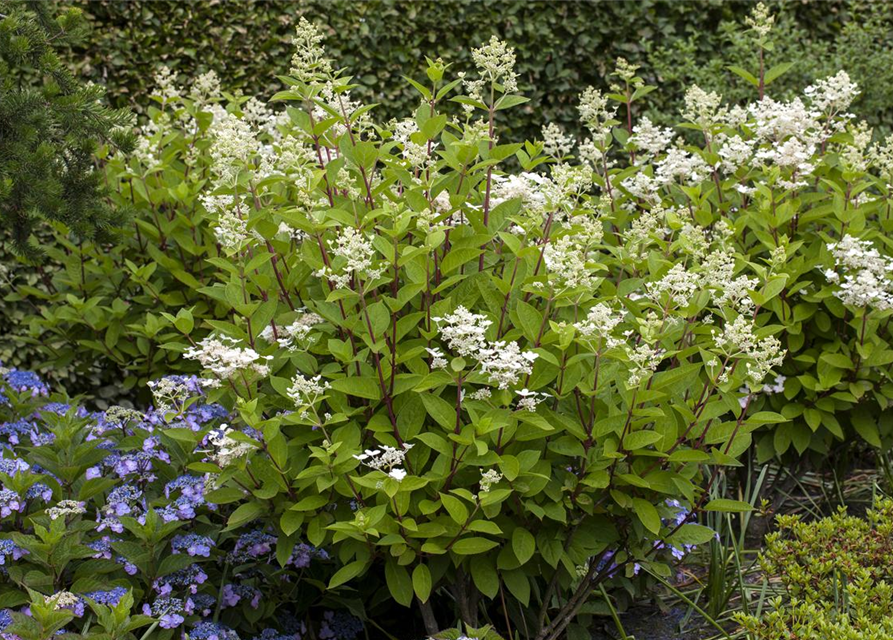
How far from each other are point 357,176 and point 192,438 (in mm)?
928

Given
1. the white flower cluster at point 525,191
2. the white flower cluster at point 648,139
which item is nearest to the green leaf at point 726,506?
the white flower cluster at point 525,191

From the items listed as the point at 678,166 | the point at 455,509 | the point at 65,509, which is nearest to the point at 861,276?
the point at 678,166

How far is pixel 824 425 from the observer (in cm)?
354

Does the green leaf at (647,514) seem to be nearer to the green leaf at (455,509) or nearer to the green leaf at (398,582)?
the green leaf at (455,509)

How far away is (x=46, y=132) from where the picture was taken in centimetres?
324

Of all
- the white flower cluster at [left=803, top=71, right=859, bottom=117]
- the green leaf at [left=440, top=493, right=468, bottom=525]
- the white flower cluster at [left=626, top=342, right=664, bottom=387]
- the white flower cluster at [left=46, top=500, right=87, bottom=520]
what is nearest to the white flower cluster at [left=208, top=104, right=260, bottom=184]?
the white flower cluster at [left=46, top=500, right=87, bottom=520]

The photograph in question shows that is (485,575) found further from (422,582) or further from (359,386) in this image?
(359,386)

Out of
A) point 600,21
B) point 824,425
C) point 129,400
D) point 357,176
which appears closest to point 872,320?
point 824,425

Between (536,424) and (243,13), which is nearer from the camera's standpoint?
(536,424)

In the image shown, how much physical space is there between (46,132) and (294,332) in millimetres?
1301

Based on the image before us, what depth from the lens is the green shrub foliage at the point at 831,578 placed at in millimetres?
2473

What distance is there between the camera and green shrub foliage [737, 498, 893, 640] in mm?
2473

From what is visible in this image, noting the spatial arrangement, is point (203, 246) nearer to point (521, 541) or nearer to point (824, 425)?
point (521, 541)

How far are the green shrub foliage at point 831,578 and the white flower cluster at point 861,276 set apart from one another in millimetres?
706
